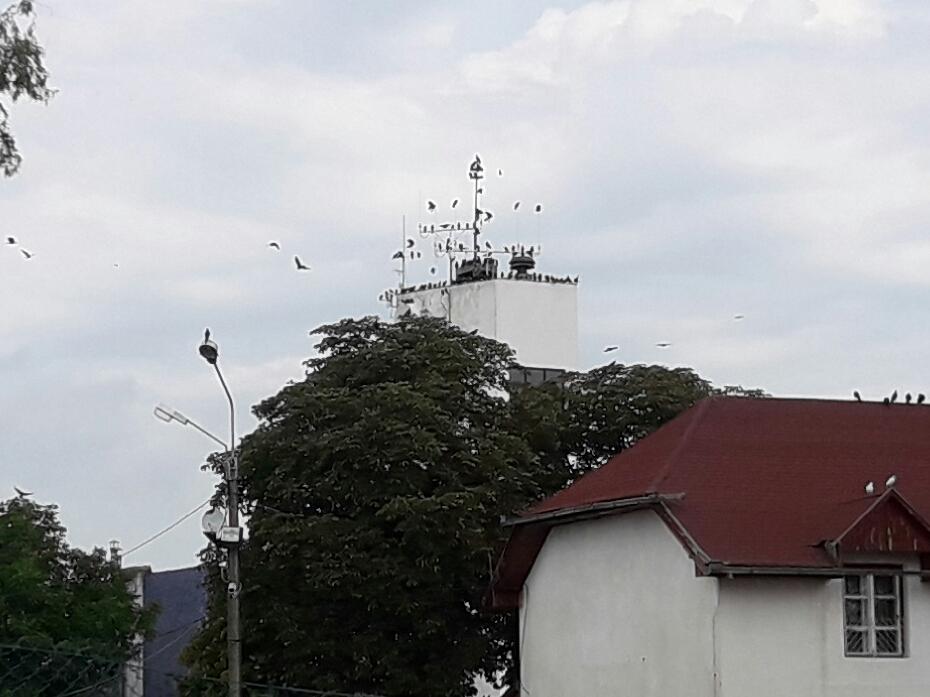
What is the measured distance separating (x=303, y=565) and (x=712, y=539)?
9407mm

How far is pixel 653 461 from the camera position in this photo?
3020cm

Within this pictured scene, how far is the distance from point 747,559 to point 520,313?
37110 mm

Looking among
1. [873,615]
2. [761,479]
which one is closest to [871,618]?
[873,615]

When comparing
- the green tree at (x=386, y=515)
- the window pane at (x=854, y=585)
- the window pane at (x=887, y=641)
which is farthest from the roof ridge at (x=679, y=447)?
the green tree at (x=386, y=515)

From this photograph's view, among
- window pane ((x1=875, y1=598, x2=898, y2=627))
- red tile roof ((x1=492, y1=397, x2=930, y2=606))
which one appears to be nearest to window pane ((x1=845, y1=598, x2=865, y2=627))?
window pane ((x1=875, y1=598, x2=898, y2=627))

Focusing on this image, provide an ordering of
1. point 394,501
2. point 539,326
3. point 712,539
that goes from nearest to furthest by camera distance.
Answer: point 712,539 → point 394,501 → point 539,326

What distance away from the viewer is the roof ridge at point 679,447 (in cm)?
2850

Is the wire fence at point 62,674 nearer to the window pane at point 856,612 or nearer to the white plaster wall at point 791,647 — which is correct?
the white plaster wall at point 791,647

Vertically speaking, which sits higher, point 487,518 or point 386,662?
point 487,518

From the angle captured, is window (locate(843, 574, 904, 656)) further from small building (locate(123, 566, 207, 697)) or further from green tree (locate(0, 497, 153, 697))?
small building (locate(123, 566, 207, 697))

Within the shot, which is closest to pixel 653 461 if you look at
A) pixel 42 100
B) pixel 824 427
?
pixel 824 427

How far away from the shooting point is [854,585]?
90.7 feet

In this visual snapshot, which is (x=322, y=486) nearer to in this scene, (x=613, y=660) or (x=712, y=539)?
(x=613, y=660)

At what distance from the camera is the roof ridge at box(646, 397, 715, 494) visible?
93.5 feet
